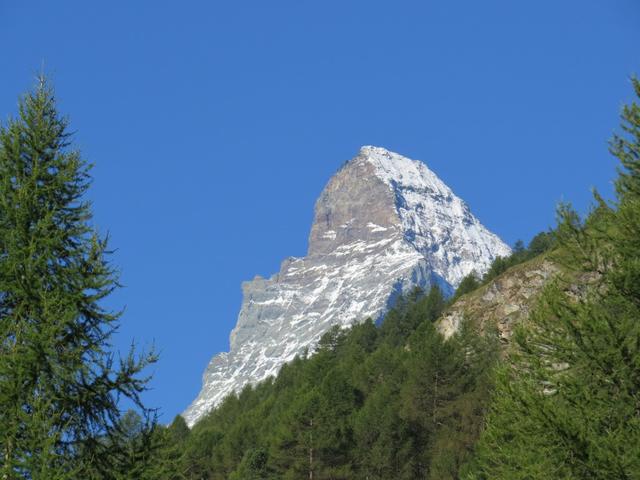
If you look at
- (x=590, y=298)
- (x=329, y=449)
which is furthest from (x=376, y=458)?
(x=590, y=298)

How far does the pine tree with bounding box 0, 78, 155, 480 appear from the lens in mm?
11812

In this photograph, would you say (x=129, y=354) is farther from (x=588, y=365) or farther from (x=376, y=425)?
(x=376, y=425)

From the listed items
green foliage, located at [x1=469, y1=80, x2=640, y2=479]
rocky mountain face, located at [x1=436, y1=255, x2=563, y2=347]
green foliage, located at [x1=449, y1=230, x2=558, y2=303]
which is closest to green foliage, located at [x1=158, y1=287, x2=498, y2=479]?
rocky mountain face, located at [x1=436, y1=255, x2=563, y2=347]

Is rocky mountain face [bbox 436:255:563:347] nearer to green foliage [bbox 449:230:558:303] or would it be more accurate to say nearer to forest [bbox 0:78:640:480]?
green foliage [bbox 449:230:558:303]

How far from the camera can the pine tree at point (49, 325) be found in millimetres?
11812

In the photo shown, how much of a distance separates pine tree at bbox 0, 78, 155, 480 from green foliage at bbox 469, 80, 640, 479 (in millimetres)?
6155

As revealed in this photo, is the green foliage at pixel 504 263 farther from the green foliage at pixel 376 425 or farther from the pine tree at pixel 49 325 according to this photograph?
the pine tree at pixel 49 325

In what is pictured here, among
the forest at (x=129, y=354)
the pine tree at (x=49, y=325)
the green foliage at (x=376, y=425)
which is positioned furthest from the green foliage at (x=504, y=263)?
the pine tree at (x=49, y=325)

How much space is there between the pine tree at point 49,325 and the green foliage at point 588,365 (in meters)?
6.16

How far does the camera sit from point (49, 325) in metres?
12.4

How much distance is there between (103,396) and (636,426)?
817 cm

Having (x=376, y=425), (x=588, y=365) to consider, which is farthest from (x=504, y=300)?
(x=588, y=365)

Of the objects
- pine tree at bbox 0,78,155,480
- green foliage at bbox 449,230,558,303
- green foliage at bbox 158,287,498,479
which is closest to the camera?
pine tree at bbox 0,78,155,480

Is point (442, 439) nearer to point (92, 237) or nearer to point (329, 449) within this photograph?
point (329, 449)
